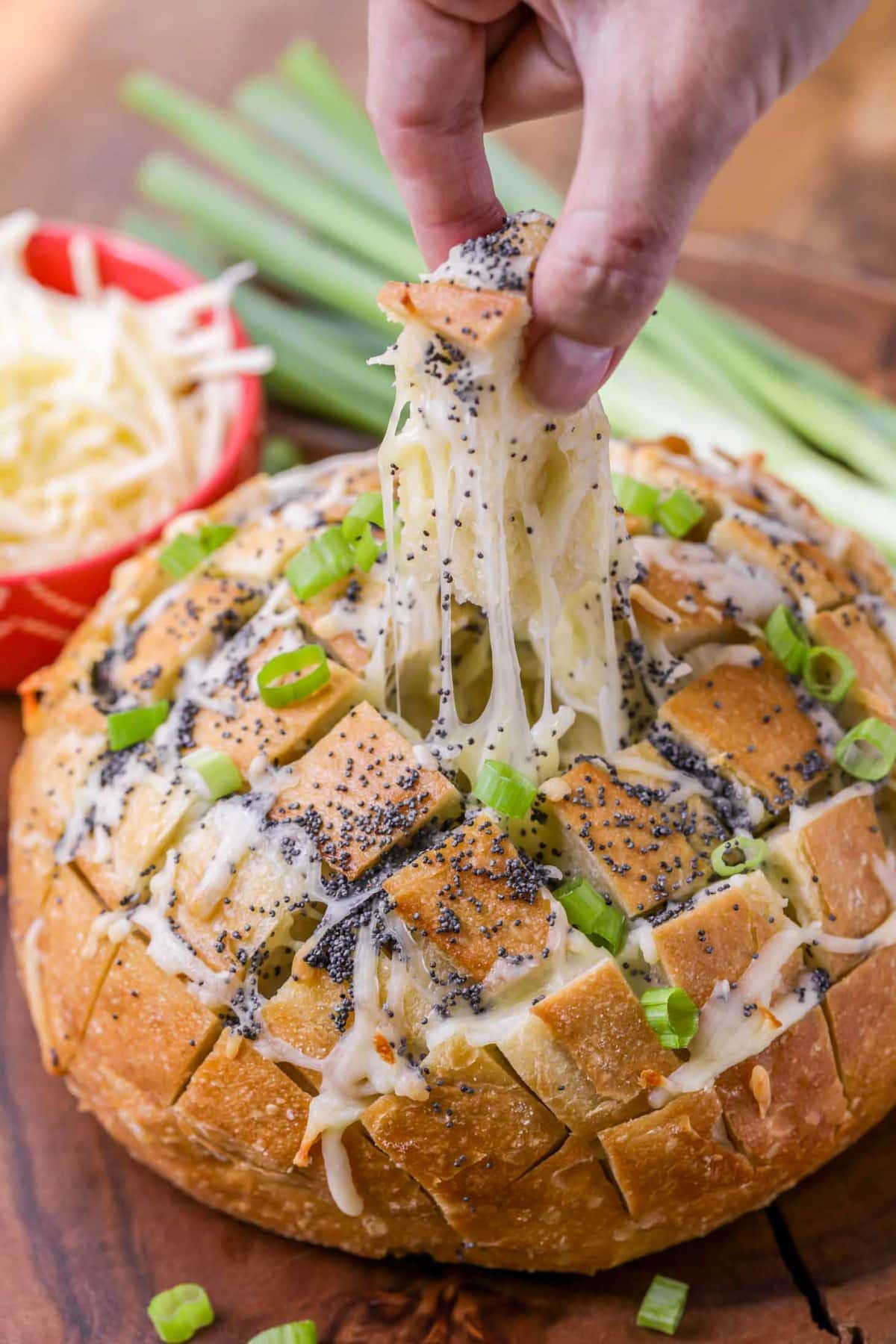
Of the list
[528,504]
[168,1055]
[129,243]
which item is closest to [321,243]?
[129,243]

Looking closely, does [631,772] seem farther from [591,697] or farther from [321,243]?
[321,243]

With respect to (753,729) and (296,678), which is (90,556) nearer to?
(296,678)

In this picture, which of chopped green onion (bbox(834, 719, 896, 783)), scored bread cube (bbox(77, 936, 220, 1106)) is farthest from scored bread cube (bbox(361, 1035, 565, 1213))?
chopped green onion (bbox(834, 719, 896, 783))

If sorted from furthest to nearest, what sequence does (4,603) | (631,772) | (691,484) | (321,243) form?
(321,243) < (4,603) < (691,484) < (631,772)

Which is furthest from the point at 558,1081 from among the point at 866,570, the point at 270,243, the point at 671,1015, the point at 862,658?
the point at 270,243

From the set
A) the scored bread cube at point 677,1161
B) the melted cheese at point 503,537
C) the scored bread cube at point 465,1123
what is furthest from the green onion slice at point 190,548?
the scored bread cube at point 677,1161

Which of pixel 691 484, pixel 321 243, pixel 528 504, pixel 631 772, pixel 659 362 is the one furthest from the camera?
pixel 321 243

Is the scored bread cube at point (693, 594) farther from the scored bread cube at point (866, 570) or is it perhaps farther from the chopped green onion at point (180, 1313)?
the chopped green onion at point (180, 1313)

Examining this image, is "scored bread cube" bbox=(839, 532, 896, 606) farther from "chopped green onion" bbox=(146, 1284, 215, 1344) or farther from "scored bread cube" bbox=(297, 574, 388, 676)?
"chopped green onion" bbox=(146, 1284, 215, 1344)
